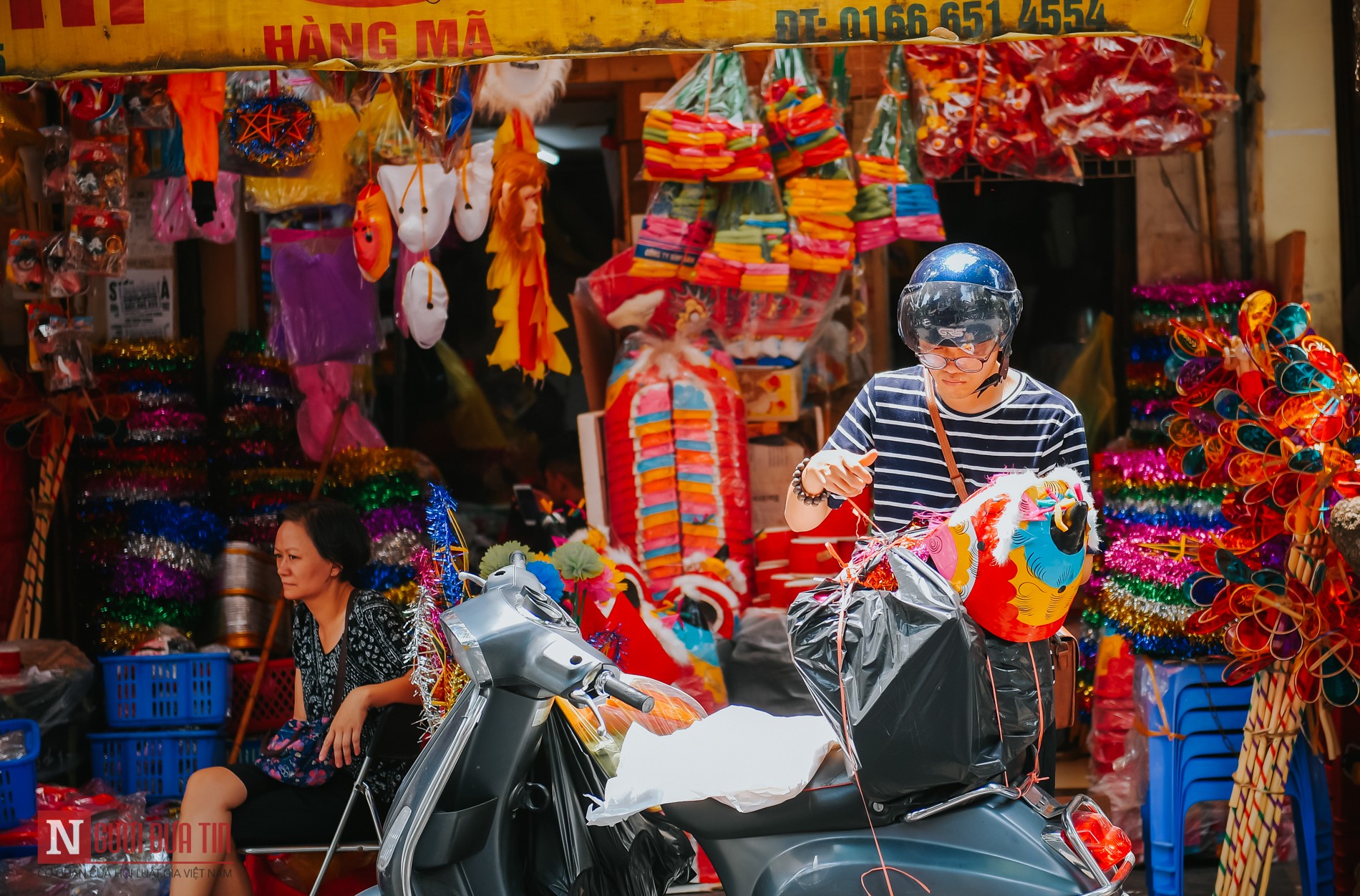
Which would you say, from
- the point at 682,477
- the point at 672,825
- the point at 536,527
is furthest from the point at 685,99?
the point at 672,825

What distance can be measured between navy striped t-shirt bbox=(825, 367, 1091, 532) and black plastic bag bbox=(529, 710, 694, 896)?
817 mm

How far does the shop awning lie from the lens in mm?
3223

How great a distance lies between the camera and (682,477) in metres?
4.48

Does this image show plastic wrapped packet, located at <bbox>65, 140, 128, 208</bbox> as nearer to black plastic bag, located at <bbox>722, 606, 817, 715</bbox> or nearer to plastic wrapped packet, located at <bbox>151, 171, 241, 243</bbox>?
plastic wrapped packet, located at <bbox>151, 171, 241, 243</bbox>

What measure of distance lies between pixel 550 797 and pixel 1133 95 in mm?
3135

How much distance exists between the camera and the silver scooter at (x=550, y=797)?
2.22 meters

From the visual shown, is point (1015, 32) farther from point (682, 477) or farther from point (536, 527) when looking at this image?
point (536, 527)

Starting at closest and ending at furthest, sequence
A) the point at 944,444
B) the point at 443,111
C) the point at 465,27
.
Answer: the point at 944,444
the point at 465,27
the point at 443,111

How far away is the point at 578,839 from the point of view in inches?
100

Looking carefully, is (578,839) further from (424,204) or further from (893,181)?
(893,181)

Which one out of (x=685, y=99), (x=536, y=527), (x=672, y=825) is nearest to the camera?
(x=672, y=825)

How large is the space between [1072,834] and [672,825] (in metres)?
0.79

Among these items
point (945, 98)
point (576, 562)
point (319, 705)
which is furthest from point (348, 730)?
point (945, 98)

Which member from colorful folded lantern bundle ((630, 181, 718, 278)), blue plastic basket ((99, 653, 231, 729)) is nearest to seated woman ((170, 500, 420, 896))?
blue plastic basket ((99, 653, 231, 729))
